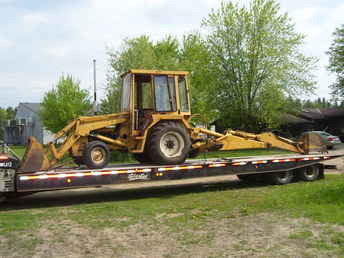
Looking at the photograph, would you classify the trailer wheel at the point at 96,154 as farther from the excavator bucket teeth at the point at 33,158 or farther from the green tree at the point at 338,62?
the green tree at the point at 338,62

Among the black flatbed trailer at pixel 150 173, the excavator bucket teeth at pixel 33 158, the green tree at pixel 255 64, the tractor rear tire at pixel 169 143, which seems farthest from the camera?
the green tree at pixel 255 64

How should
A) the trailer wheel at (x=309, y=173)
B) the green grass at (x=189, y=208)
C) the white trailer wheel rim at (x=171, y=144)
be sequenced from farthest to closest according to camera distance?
the trailer wheel at (x=309, y=173), the white trailer wheel rim at (x=171, y=144), the green grass at (x=189, y=208)

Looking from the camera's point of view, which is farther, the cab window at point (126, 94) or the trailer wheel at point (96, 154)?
the cab window at point (126, 94)

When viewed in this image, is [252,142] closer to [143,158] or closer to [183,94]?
[183,94]

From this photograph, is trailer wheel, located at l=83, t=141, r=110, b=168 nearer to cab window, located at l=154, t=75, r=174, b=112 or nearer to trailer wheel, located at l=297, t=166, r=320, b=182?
cab window, located at l=154, t=75, r=174, b=112

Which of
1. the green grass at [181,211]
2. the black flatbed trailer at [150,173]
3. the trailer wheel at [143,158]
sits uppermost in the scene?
the trailer wheel at [143,158]

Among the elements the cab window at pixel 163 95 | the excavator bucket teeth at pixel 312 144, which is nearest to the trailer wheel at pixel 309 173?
the excavator bucket teeth at pixel 312 144

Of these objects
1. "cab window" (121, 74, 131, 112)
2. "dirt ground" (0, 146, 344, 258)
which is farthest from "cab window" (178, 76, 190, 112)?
"dirt ground" (0, 146, 344, 258)

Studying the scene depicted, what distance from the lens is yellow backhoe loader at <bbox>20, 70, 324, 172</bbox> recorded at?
11.6 m

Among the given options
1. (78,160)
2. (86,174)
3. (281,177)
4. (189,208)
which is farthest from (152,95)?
(281,177)

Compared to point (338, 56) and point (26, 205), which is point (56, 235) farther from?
point (338, 56)

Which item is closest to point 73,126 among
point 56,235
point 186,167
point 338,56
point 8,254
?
point 186,167

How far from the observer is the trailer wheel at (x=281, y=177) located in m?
13.9

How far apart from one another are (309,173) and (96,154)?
7.52m
